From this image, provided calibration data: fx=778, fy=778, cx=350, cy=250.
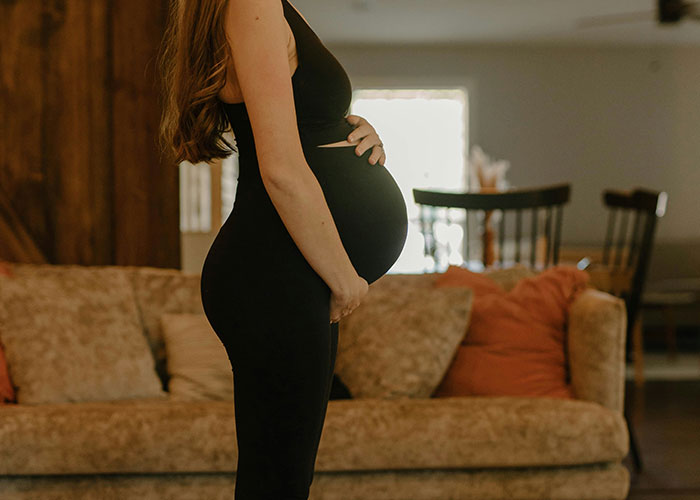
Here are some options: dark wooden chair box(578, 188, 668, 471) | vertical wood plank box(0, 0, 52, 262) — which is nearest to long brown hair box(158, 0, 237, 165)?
vertical wood plank box(0, 0, 52, 262)

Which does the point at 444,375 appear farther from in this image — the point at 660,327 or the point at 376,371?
the point at 660,327

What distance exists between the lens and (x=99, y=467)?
6.43 feet

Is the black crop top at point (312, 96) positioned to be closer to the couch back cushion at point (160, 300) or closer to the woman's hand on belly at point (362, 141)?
the woman's hand on belly at point (362, 141)

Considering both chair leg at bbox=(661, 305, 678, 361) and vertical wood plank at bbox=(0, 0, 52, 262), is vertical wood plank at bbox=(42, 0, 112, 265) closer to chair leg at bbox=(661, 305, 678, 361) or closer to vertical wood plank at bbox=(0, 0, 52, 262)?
vertical wood plank at bbox=(0, 0, 52, 262)

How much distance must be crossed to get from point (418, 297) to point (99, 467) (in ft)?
3.48

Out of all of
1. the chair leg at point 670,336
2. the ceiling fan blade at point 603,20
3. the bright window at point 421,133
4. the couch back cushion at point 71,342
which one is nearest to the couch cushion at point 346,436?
the couch back cushion at point 71,342

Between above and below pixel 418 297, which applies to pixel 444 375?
→ below

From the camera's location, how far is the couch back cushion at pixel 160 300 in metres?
2.56

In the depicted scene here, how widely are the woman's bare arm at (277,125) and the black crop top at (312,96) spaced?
1.8 inches

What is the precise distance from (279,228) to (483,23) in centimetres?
659

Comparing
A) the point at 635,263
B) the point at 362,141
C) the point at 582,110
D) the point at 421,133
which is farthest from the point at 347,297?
the point at 582,110

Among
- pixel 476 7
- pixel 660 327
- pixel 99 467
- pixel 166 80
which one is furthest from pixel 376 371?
pixel 660 327

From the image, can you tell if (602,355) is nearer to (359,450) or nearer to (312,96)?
(359,450)

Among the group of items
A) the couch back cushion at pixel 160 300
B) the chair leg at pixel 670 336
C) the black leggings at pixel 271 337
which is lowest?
the chair leg at pixel 670 336
